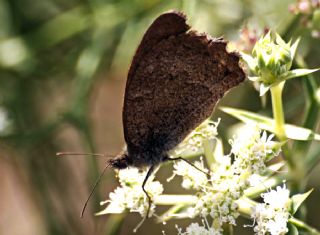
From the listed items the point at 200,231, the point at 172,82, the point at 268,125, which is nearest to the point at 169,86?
the point at 172,82

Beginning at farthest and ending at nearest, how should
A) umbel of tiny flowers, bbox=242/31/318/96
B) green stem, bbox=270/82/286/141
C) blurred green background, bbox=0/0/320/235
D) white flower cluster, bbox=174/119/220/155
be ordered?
blurred green background, bbox=0/0/320/235 < white flower cluster, bbox=174/119/220/155 < green stem, bbox=270/82/286/141 < umbel of tiny flowers, bbox=242/31/318/96

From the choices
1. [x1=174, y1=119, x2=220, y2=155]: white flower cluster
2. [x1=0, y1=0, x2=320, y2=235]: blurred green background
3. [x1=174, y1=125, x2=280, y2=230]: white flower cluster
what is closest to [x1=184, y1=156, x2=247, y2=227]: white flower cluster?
[x1=174, y1=125, x2=280, y2=230]: white flower cluster

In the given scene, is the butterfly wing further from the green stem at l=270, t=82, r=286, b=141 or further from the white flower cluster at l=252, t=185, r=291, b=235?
the white flower cluster at l=252, t=185, r=291, b=235

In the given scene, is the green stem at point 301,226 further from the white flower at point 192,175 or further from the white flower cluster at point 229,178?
the white flower at point 192,175

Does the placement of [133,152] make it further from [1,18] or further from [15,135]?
[1,18]

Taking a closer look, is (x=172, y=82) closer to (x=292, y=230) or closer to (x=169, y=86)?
(x=169, y=86)

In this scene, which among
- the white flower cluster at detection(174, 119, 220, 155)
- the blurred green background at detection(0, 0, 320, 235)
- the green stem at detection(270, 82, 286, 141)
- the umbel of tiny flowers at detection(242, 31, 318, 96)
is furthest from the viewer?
the blurred green background at detection(0, 0, 320, 235)

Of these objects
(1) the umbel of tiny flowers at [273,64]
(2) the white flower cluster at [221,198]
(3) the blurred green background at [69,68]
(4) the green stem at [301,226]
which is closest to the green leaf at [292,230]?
(4) the green stem at [301,226]
